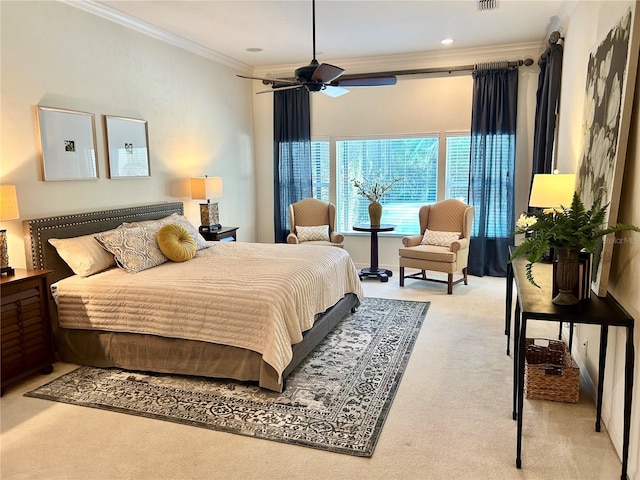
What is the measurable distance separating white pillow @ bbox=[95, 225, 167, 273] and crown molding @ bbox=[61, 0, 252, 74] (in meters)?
2.01

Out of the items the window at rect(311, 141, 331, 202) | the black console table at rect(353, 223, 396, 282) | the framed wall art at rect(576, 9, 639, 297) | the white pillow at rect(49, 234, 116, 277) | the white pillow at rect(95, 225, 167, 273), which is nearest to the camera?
the framed wall art at rect(576, 9, 639, 297)

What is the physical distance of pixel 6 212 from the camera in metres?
3.30

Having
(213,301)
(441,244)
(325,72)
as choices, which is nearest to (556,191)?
(325,72)

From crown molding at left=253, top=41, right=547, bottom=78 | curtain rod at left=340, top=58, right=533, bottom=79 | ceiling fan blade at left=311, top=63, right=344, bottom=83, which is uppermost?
crown molding at left=253, top=41, right=547, bottom=78

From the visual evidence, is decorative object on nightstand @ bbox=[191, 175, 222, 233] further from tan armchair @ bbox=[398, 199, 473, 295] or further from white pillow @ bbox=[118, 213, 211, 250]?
tan armchair @ bbox=[398, 199, 473, 295]

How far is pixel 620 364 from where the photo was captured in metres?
2.42

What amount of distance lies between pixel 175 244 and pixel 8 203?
1305mm

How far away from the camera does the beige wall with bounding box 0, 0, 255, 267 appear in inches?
144

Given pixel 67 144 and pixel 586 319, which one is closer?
pixel 586 319

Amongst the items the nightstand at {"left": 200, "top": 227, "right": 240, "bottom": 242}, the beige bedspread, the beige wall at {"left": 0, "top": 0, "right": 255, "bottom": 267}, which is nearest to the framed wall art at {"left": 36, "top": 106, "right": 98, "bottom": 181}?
the beige wall at {"left": 0, "top": 0, "right": 255, "bottom": 267}

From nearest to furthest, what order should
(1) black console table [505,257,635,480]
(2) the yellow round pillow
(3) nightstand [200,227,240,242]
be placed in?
(1) black console table [505,257,635,480] → (2) the yellow round pillow → (3) nightstand [200,227,240,242]

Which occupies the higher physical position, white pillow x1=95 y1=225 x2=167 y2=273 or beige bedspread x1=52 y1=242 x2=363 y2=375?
white pillow x1=95 y1=225 x2=167 y2=273

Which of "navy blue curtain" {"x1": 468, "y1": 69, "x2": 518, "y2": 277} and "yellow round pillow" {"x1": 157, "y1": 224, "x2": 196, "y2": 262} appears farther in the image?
"navy blue curtain" {"x1": 468, "y1": 69, "x2": 518, "y2": 277}

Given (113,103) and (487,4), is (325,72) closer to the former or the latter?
(487,4)
